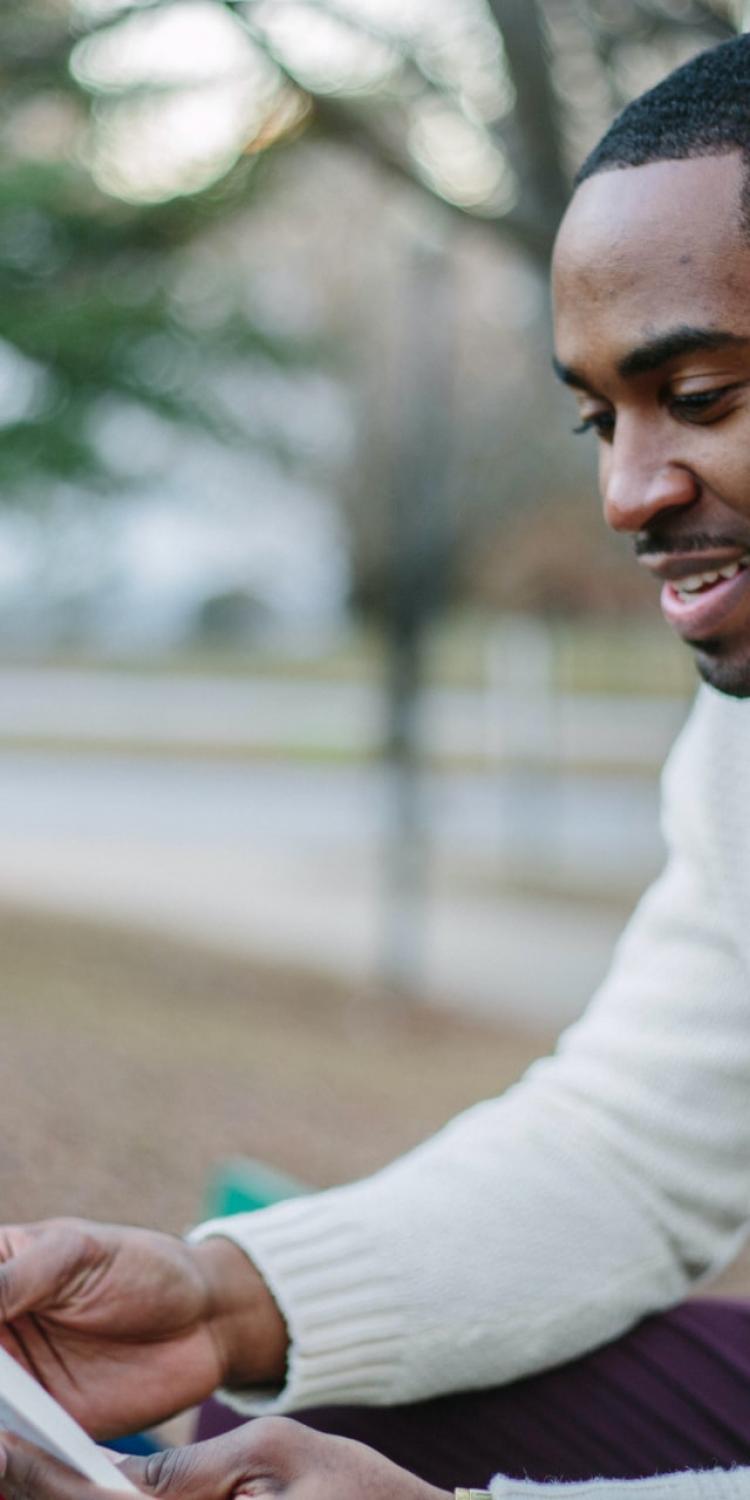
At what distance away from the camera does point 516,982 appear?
7.39m

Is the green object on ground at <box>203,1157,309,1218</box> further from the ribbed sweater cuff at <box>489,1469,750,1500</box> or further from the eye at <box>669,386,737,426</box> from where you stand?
the eye at <box>669,386,737,426</box>

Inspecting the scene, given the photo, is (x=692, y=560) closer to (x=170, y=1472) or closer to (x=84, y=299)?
(x=170, y=1472)

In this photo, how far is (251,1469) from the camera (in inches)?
52.6

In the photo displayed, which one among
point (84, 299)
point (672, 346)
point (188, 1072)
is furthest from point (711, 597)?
point (84, 299)

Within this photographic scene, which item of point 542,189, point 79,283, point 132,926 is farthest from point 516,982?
point 542,189

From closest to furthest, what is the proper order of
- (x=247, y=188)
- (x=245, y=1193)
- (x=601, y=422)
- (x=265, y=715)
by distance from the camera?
1. (x=601, y=422)
2. (x=245, y=1193)
3. (x=247, y=188)
4. (x=265, y=715)

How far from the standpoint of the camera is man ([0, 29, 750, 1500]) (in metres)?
1.59

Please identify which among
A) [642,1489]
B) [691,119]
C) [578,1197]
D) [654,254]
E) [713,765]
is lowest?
[642,1489]

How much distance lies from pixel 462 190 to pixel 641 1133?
3.89m

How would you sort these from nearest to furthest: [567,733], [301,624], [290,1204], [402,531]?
[290,1204] → [402,531] → [567,733] → [301,624]

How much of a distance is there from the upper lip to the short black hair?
283 millimetres

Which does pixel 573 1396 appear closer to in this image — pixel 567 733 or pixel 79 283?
pixel 79 283

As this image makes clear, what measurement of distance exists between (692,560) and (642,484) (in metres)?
0.08

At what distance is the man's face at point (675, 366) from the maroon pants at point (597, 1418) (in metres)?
0.67
